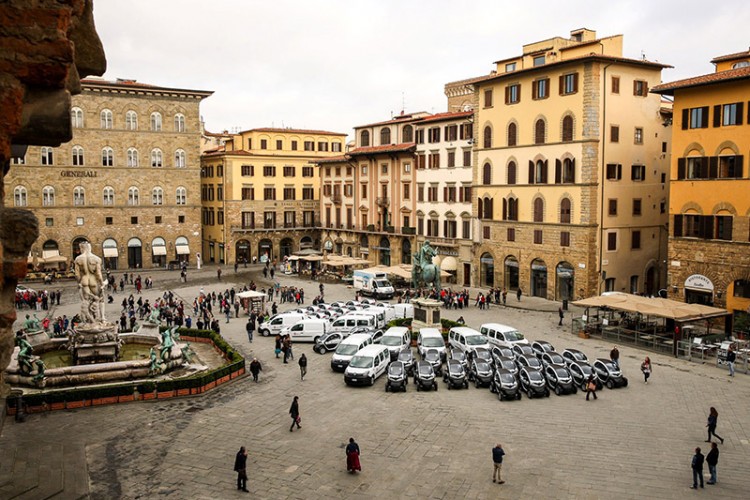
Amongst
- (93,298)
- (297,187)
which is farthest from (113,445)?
(297,187)

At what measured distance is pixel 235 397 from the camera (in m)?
24.2

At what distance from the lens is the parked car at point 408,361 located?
26469 millimetres

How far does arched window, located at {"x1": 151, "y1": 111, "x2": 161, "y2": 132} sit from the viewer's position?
6544cm

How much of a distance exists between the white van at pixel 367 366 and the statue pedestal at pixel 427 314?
6.85m

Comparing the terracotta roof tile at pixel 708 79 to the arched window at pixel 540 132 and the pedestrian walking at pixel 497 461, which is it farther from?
the pedestrian walking at pixel 497 461

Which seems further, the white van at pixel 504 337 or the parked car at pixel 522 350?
the white van at pixel 504 337

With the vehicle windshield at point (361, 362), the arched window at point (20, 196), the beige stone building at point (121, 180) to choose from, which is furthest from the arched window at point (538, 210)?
the arched window at point (20, 196)

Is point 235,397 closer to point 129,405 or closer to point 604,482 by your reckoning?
point 129,405

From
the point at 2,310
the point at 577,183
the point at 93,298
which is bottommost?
the point at 93,298

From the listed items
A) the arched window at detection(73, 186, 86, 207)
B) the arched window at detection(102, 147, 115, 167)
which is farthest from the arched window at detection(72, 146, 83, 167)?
the arched window at detection(73, 186, 86, 207)

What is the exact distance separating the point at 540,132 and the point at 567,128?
2.51m

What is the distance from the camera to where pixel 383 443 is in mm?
Answer: 19469

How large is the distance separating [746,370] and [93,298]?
28.3m

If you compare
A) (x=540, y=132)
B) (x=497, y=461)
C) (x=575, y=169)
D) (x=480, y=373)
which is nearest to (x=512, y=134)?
(x=540, y=132)
